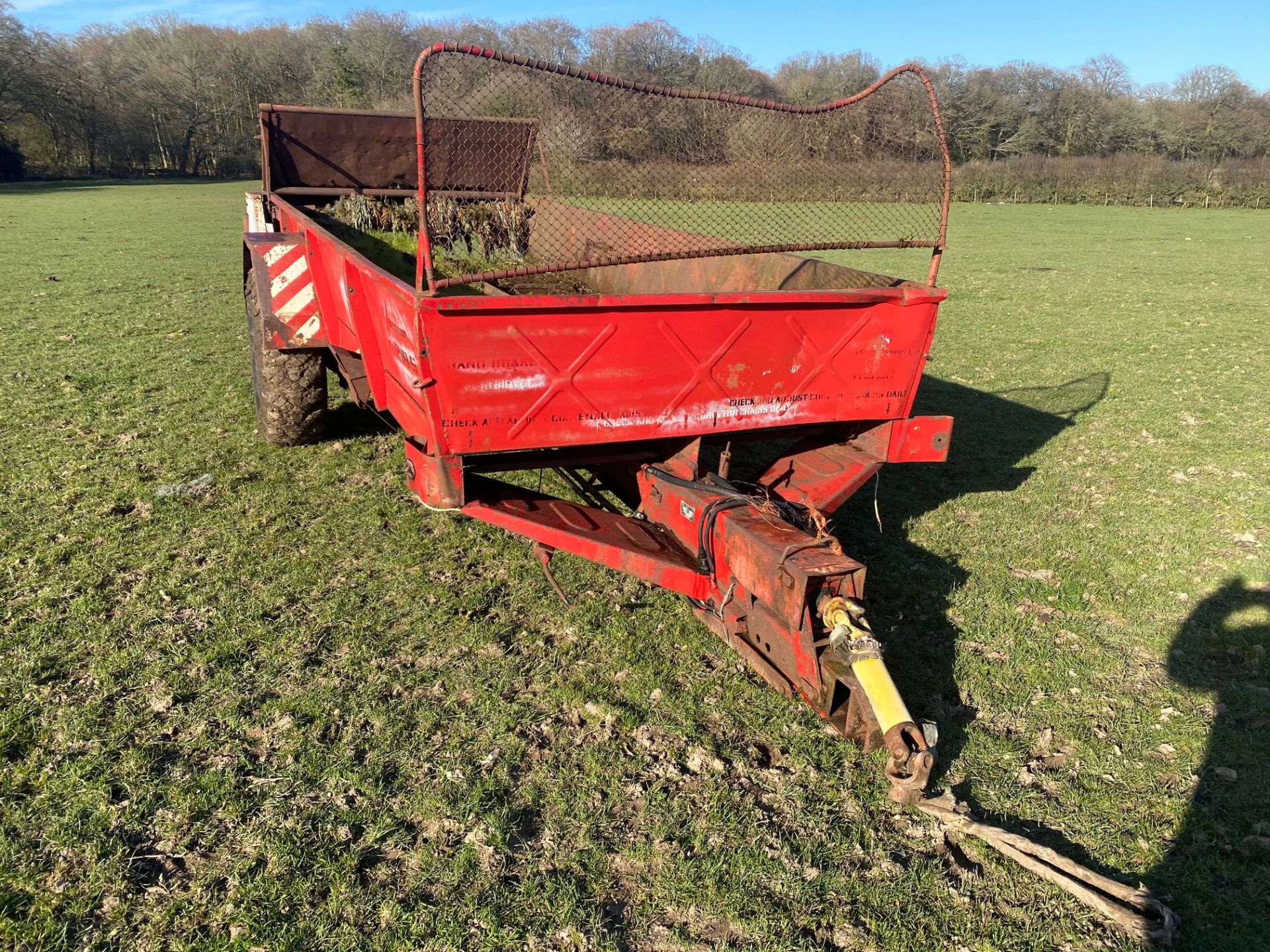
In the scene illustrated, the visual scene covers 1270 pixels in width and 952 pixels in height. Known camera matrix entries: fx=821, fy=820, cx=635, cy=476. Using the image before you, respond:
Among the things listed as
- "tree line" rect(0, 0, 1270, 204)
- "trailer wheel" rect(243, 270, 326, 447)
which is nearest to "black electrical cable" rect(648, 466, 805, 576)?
"trailer wheel" rect(243, 270, 326, 447)

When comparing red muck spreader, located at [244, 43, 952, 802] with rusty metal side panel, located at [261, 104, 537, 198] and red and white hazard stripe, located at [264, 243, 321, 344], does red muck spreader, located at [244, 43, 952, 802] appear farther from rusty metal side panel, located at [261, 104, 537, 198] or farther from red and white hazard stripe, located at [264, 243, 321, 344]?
rusty metal side panel, located at [261, 104, 537, 198]

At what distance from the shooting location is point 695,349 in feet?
9.68

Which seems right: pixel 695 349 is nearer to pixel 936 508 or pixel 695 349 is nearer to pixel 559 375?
pixel 559 375

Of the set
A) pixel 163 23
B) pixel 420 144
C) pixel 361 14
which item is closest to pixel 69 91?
pixel 361 14

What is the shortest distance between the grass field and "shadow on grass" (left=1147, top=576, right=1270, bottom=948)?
0.04 feet

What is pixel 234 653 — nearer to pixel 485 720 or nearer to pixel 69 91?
pixel 485 720

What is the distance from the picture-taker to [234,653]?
3.07 meters

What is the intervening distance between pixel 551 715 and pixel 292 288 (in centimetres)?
282

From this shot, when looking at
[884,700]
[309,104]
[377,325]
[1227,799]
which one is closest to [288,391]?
[377,325]

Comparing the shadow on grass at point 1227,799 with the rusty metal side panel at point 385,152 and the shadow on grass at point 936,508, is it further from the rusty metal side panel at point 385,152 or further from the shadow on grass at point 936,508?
the rusty metal side panel at point 385,152

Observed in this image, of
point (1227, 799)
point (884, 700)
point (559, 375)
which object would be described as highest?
point (559, 375)

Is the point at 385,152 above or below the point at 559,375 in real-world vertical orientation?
above

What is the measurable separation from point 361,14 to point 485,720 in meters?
56.2

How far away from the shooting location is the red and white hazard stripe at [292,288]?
432 cm
